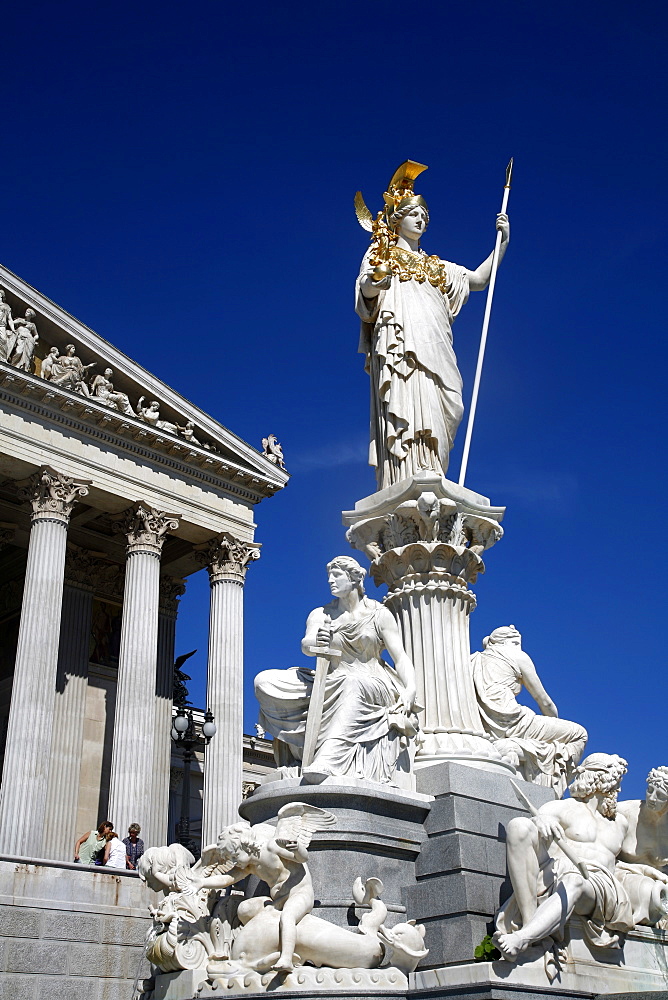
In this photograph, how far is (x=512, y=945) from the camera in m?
5.96

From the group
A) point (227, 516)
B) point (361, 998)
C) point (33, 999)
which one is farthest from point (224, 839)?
point (227, 516)

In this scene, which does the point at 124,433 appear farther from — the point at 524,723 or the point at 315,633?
the point at 315,633

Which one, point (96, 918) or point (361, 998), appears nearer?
point (361, 998)

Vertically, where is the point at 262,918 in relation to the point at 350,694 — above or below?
below

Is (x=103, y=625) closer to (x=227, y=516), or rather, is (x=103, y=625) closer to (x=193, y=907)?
(x=227, y=516)

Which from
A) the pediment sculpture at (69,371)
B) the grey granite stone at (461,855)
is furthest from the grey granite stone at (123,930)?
the pediment sculpture at (69,371)

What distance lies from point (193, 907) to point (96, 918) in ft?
44.6

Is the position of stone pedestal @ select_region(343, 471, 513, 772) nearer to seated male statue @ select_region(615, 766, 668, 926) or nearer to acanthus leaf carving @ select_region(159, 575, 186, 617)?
seated male statue @ select_region(615, 766, 668, 926)

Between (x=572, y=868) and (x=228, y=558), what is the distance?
954 inches

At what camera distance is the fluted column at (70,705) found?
89.9 feet

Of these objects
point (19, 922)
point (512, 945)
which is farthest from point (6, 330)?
point (512, 945)

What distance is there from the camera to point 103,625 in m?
32.6

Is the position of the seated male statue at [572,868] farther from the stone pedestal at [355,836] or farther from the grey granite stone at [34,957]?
the grey granite stone at [34,957]

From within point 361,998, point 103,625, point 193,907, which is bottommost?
point 361,998
